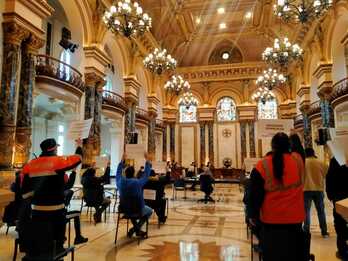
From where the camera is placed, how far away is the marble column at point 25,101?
8523 millimetres

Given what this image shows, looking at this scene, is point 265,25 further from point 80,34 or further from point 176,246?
point 176,246

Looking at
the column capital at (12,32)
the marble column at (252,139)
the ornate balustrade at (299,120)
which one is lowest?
the marble column at (252,139)

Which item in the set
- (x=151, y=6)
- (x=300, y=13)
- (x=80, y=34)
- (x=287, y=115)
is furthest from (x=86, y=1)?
(x=287, y=115)

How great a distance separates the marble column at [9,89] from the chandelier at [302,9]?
7811 millimetres

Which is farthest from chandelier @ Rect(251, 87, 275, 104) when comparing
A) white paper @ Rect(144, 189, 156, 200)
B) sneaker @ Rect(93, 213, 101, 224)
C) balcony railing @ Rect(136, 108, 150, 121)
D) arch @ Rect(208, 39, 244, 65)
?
sneaker @ Rect(93, 213, 101, 224)

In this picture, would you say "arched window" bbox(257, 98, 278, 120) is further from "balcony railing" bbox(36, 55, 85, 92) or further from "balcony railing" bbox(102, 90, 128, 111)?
"balcony railing" bbox(36, 55, 85, 92)

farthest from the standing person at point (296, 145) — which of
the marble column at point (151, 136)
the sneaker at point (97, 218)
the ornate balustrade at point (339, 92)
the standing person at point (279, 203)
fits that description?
the marble column at point (151, 136)

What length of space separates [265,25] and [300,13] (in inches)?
387

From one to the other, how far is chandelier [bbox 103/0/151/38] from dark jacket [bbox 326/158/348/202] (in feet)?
25.2

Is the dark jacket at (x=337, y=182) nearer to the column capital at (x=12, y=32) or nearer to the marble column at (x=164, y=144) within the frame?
the column capital at (x=12, y=32)

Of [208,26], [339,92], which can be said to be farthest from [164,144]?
[339,92]

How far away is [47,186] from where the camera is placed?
127 inches

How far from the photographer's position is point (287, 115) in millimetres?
22047

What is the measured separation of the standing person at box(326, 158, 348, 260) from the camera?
4.22 metres
